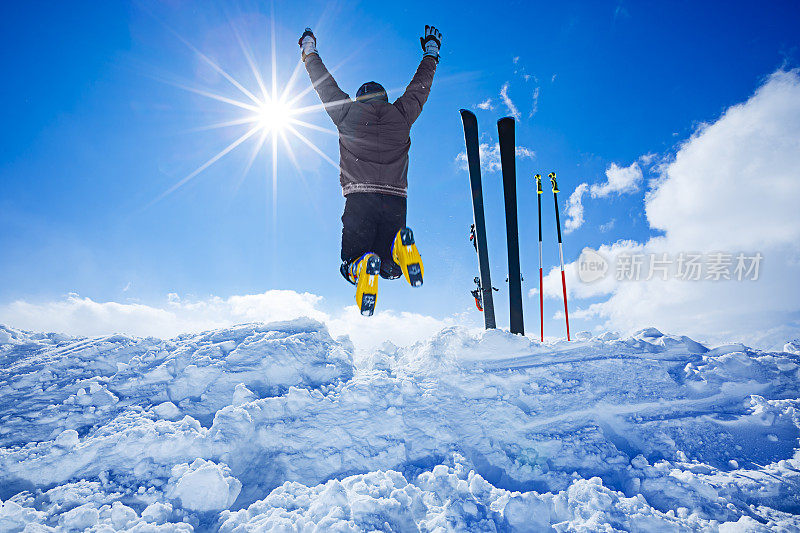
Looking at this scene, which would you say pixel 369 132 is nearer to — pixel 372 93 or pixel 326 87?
pixel 372 93

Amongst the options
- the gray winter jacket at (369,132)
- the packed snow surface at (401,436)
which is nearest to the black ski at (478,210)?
the packed snow surface at (401,436)

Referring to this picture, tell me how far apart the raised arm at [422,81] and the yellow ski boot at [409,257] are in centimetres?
137

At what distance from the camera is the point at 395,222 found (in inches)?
178

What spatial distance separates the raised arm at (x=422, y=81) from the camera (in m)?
4.39

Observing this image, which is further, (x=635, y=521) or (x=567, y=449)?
(x=567, y=449)

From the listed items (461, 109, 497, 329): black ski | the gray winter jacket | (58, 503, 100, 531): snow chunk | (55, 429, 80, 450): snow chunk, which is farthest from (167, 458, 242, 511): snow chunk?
(461, 109, 497, 329): black ski

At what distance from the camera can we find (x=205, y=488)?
2.38 meters

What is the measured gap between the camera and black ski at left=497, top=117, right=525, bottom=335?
6648 millimetres

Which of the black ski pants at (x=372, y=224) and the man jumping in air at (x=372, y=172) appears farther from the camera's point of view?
the black ski pants at (x=372, y=224)

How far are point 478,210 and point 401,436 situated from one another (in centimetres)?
501

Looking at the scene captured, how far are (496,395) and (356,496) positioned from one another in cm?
184

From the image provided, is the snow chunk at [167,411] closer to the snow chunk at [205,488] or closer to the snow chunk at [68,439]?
the snow chunk at [68,439]

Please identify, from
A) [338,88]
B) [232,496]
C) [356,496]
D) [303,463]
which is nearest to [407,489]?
[356,496]

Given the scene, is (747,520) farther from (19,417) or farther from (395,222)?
A: (19,417)
